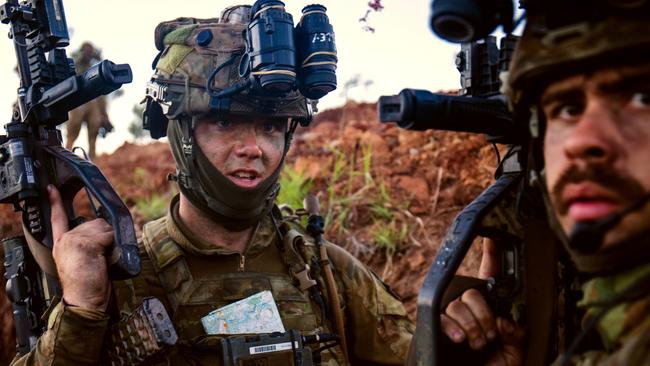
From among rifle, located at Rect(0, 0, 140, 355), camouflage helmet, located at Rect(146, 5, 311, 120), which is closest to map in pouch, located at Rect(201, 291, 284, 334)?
rifle, located at Rect(0, 0, 140, 355)

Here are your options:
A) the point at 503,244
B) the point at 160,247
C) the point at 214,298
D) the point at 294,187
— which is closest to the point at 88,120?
the point at 294,187

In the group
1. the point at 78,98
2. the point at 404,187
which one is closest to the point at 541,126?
the point at 78,98

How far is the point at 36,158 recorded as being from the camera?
3.93 metres

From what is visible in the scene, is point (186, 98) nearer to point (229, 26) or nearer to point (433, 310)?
point (229, 26)

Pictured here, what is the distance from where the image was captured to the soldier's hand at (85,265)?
11.2 ft

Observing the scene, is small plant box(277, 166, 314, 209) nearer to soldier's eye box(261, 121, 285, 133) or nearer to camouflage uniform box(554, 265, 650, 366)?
soldier's eye box(261, 121, 285, 133)

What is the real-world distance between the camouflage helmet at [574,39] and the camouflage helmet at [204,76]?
2.11 m

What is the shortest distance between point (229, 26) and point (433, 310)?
8.09ft

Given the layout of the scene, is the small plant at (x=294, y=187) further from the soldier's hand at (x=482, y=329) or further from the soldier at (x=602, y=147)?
the soldier at (x=602, y=147)

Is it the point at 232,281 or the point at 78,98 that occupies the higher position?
the point at 78,98

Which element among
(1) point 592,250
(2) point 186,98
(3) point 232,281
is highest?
(2) point 186,98

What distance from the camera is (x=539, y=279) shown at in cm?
250

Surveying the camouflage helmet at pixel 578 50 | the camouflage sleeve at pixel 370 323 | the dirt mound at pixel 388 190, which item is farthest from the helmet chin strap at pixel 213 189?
the dirt mound at pixel 388 190

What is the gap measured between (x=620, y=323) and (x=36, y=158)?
10.0ft
